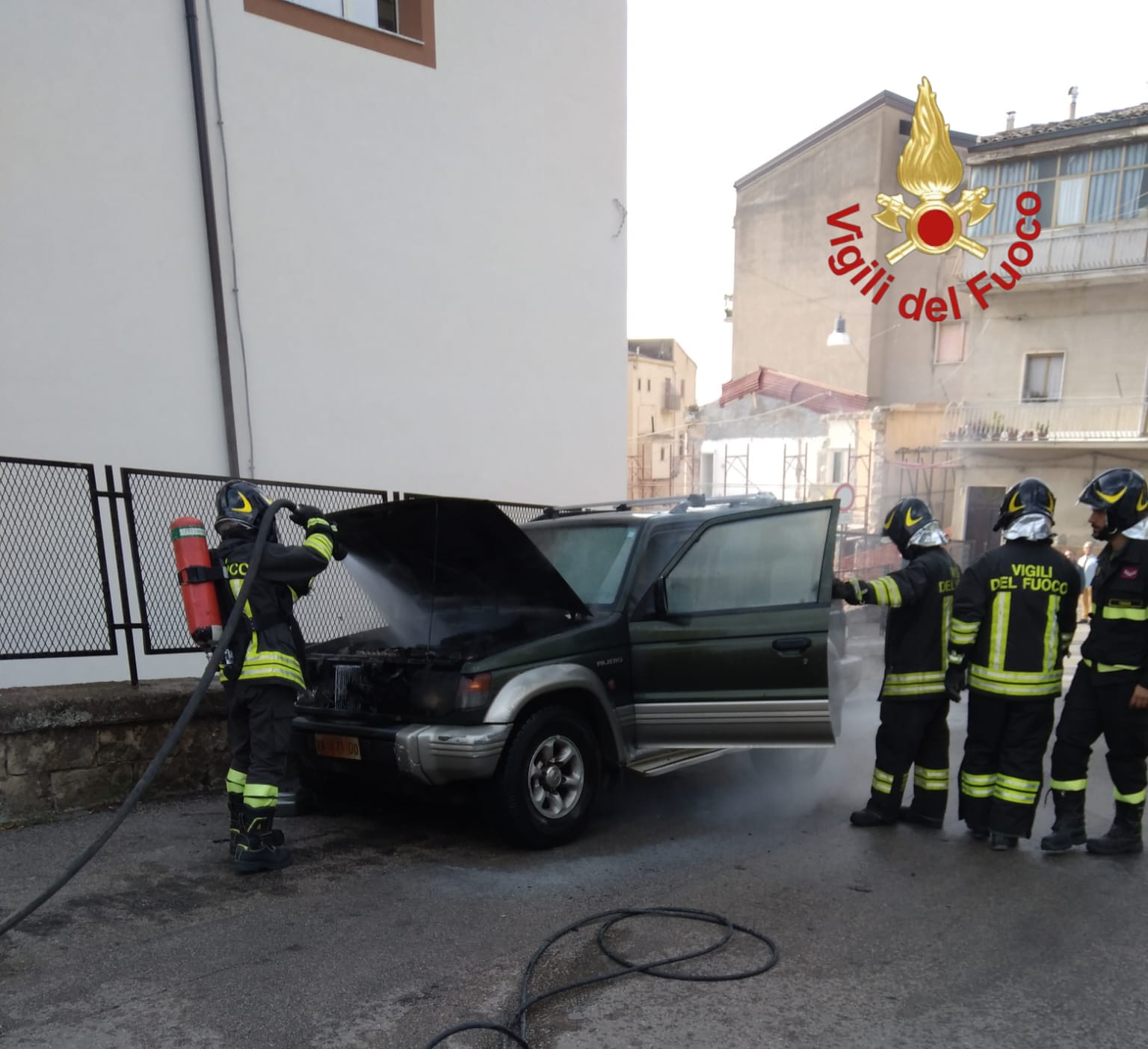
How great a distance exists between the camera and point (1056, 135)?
74.4 feet

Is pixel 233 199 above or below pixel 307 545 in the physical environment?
above

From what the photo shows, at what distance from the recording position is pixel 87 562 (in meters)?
5.79

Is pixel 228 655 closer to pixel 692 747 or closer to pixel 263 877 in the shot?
pixel 263 877

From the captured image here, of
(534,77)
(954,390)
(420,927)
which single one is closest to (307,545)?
(420,927)

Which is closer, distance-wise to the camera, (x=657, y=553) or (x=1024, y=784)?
(x=1024, y=784)

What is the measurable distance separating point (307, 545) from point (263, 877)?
160cm

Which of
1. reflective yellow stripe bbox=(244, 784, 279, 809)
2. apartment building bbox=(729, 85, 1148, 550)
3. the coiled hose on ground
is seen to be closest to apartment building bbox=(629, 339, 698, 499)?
apartment building bbox=(729, 85, 1148, 550)

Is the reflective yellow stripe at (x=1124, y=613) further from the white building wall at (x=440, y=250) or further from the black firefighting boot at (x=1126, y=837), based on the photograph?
the white building wall at (x=440, y=250)

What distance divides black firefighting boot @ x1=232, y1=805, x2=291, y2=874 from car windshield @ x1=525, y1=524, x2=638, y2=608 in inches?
80.2

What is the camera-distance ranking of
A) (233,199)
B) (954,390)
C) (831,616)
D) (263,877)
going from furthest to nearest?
(954,390)
(233,199)
(831,616)
(263,877)

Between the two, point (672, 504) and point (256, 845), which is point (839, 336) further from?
point (256, 845)

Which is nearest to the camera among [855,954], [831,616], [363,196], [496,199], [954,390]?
[855,954]

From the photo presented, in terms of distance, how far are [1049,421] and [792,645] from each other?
75.9 ft

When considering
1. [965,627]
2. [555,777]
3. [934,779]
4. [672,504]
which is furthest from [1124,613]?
[555,777]
